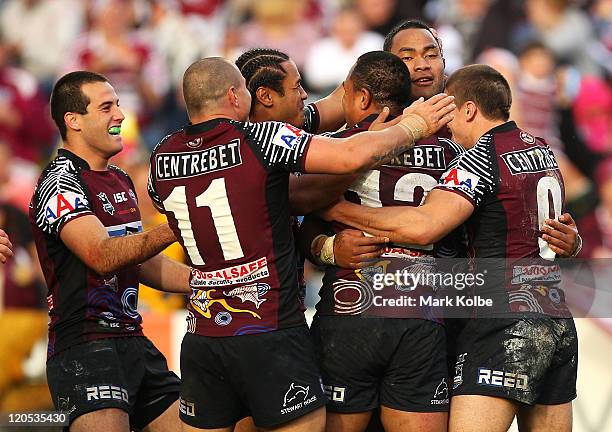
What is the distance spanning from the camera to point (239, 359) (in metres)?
5.73

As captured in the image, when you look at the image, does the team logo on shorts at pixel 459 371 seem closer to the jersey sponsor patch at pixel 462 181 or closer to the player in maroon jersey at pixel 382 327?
the player in maroon jersey at pixel 382 327

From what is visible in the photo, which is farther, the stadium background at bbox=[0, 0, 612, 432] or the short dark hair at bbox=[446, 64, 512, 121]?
the stadium background at bbox=[0, 0, 612, 432]

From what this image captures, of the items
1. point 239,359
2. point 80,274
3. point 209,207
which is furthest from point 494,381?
point 80,274

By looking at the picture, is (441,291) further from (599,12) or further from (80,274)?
(599,12)

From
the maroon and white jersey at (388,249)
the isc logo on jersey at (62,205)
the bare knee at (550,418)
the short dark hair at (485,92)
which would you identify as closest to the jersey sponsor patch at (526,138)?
the short dark hair at (485,92)

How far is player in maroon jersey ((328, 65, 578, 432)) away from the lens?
19.5ft

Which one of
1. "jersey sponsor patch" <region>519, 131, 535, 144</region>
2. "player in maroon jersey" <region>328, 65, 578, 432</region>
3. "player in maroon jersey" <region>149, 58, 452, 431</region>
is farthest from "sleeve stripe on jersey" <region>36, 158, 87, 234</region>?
"jersey sponsor patch" <region>519, 131, 535, 144</region>

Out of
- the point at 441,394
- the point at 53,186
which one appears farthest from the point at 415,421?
the point at 53,186

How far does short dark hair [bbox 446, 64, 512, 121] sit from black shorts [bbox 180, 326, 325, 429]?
1.77m

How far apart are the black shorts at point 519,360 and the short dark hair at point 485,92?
4.25ft

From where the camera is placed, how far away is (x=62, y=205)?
631cm

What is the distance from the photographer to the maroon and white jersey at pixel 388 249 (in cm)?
605

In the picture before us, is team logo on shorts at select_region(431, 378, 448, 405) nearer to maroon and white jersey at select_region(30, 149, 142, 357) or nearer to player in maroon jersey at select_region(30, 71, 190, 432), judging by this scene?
player in maroon jersey at select_region(30, 71, 190, 432)

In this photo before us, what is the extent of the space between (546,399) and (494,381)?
435mm
